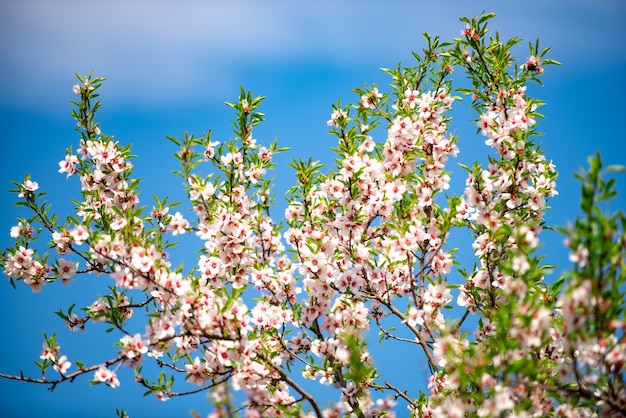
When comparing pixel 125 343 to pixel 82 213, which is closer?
pixel 125 343

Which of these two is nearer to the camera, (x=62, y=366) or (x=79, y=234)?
(x=79, y=234)

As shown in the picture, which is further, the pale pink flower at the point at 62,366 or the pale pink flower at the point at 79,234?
the pale pink flower at the point at 62,366

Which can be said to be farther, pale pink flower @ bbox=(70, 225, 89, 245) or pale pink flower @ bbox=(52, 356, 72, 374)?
pale pink flower @ bbox=(52, 356, 72, 374)

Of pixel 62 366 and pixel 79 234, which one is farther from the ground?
pixel 79 234

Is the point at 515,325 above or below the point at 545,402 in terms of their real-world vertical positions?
above

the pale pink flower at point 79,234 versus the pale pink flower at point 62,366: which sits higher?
the pale pink flower at point 79,234

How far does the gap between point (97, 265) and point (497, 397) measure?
4864 mm

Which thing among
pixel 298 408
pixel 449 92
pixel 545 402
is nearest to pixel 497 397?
pixel 545 402

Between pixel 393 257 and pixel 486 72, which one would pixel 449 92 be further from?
pixel 393 257

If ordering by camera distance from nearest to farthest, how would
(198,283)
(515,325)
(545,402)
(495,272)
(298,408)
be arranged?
(515,325), (545,402), (298,408), (198,283), (495,272)

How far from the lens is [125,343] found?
200 inches

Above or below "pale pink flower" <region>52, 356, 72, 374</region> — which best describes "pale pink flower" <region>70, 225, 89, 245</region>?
above

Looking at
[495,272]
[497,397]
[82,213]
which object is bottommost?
[497,397]

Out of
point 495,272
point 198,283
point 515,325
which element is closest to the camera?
point 515,325
